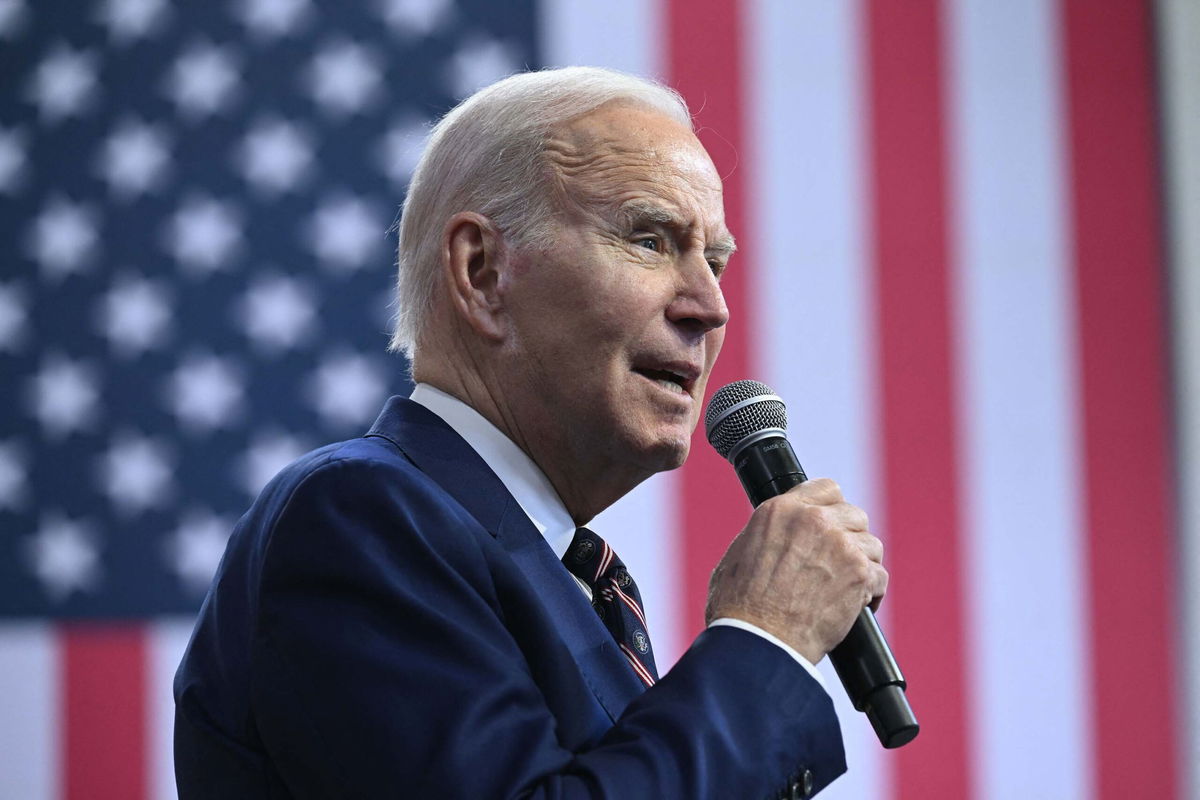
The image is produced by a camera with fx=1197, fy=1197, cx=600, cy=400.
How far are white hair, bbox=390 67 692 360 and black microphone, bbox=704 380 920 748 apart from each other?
11.1 inches

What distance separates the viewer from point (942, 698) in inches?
111

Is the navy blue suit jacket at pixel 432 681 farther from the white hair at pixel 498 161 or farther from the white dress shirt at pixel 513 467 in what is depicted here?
the white hair at pixel 498 161

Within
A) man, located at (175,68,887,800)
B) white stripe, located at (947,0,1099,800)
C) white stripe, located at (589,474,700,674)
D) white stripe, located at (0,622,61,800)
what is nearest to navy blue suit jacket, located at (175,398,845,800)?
man, located at (175,68,887,800)

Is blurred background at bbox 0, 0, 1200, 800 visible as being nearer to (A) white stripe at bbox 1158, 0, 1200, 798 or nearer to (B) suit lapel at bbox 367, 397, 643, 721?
(A) white stripe at bbox 1158, 0, 1200, 798

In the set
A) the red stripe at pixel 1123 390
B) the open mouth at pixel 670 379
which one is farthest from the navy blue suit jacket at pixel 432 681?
the red stripe at pixel 1123 390

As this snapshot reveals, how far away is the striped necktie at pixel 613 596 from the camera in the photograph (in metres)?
1.17

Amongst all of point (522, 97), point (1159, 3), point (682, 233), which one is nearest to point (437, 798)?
point (682, 233)

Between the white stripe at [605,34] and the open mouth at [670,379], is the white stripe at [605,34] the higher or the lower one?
the higher one

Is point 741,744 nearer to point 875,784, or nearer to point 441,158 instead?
point 441,158

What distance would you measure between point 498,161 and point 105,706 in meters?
2.00

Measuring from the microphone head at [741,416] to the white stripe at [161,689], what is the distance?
183 cm

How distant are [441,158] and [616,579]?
50 cm

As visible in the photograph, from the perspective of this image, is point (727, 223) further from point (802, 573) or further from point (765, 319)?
point (802, 573)

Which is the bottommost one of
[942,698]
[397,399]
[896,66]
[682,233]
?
[942,698]
